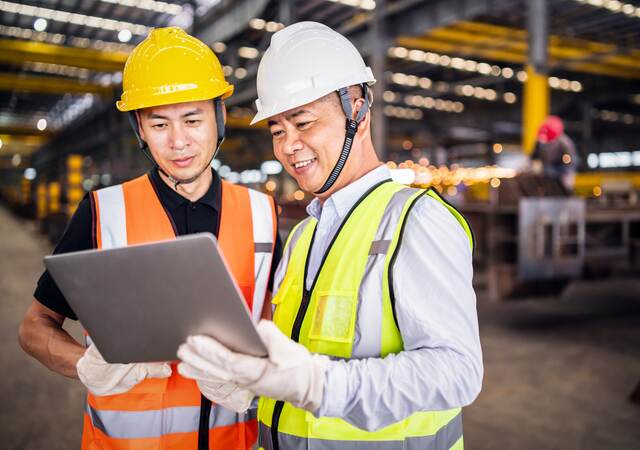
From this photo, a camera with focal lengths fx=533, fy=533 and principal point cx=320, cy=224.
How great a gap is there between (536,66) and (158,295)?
39.0 ft

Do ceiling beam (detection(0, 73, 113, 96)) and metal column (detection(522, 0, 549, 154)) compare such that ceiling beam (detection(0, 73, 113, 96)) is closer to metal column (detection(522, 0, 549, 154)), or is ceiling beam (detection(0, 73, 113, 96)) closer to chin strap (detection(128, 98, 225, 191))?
metal column (detection(522, 0, 549, 154))

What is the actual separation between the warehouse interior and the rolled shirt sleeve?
282 centimetres

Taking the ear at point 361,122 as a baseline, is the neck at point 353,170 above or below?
below

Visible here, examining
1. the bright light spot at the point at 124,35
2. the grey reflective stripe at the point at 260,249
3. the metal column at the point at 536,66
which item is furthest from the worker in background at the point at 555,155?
the grey reflective stripe at the point at 260,249

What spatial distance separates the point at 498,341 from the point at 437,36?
11.8 metres

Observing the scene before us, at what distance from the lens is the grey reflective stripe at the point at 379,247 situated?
1315 millimetres

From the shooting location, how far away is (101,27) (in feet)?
51.6

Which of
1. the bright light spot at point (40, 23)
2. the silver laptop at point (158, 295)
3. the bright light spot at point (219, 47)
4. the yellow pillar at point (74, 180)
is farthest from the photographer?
the bright light spot at point (219, 47)

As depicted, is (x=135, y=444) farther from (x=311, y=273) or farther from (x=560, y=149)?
(x=560, y=149)

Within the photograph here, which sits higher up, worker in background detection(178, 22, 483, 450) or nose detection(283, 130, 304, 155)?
nose detection(283, 130, 304, 155)

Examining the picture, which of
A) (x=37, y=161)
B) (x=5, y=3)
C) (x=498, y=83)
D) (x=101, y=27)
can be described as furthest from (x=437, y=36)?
(x=37, y=161)

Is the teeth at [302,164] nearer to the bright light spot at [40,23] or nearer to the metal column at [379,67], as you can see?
the metal column at [379,67]

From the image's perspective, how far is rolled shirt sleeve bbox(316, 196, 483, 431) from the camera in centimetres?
116

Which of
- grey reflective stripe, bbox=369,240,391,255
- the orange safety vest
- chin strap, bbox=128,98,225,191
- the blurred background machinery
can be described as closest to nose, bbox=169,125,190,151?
chin strap, bbox=128,98,225,191
